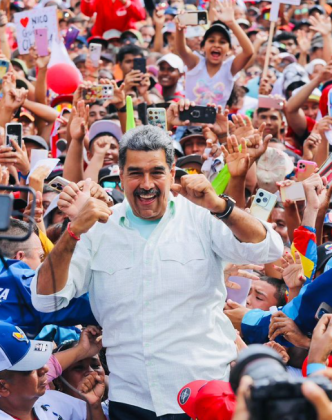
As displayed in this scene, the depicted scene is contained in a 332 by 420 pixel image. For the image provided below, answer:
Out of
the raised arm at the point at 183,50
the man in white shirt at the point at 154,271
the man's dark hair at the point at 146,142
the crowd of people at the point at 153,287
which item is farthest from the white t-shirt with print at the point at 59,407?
the raised arm at the point at 183,50

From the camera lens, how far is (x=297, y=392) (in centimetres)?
167

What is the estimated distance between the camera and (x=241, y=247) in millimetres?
3400

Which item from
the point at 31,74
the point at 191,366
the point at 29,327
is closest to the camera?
the point at 191,366

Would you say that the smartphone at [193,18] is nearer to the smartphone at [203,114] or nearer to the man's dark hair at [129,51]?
the man's dark hair at [129,51]

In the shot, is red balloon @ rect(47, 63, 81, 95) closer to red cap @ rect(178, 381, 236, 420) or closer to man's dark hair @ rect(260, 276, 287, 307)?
man's dark hair @ rect(260, 276, 287, 307)

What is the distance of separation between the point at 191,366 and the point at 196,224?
0.61 metres

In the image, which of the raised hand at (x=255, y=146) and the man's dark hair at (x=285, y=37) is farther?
the man's dark hair at (x=285, y=37)

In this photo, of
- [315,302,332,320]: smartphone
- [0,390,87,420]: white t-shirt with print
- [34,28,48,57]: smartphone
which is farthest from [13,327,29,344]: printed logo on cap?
[34,28,48,57]: smartphone

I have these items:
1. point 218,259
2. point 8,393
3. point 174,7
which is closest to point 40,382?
point 8,393

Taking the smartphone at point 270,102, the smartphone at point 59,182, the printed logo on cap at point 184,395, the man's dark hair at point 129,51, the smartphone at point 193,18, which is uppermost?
the smartphone at point 193,18

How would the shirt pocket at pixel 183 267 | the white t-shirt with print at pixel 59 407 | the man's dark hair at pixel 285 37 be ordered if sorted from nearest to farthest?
the shirt pocket at pixel 183 267
the white t-shirt with print at pixel 59 407
the man's dark hair at pixel 285 37

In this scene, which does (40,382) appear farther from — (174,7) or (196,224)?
(174,7)

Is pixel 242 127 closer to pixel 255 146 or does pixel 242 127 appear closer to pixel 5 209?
pixel 255 146

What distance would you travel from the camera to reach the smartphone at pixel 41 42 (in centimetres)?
768
